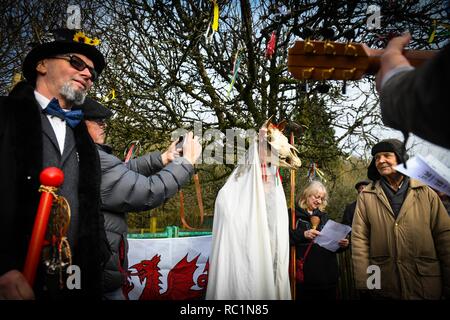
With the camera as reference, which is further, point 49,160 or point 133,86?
point 133,86

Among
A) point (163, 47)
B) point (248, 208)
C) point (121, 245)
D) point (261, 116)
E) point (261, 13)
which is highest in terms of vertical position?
point (261, 13)

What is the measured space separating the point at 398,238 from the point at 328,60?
1982 mm

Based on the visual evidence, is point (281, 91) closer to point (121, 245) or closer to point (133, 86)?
point (133, 86)

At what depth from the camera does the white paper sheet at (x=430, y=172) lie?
211 centimetres

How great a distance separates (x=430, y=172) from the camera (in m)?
2.13

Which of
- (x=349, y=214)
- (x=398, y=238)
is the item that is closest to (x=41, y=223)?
(x=398, y=238)

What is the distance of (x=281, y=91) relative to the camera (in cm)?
602

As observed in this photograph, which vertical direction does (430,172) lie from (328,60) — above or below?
below

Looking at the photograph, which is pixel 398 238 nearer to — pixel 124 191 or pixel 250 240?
pixel 250 240

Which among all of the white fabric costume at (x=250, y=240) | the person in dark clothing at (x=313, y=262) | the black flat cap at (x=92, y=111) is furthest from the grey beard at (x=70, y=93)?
the person in dark clothing at (x=313, y=262)

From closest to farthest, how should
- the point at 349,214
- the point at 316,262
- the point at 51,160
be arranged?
the point at 51,160 → the point at 316,262 → the point at 349,214

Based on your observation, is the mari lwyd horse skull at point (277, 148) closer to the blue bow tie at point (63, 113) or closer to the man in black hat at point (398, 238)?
the man in black hat at point (398, 238)
